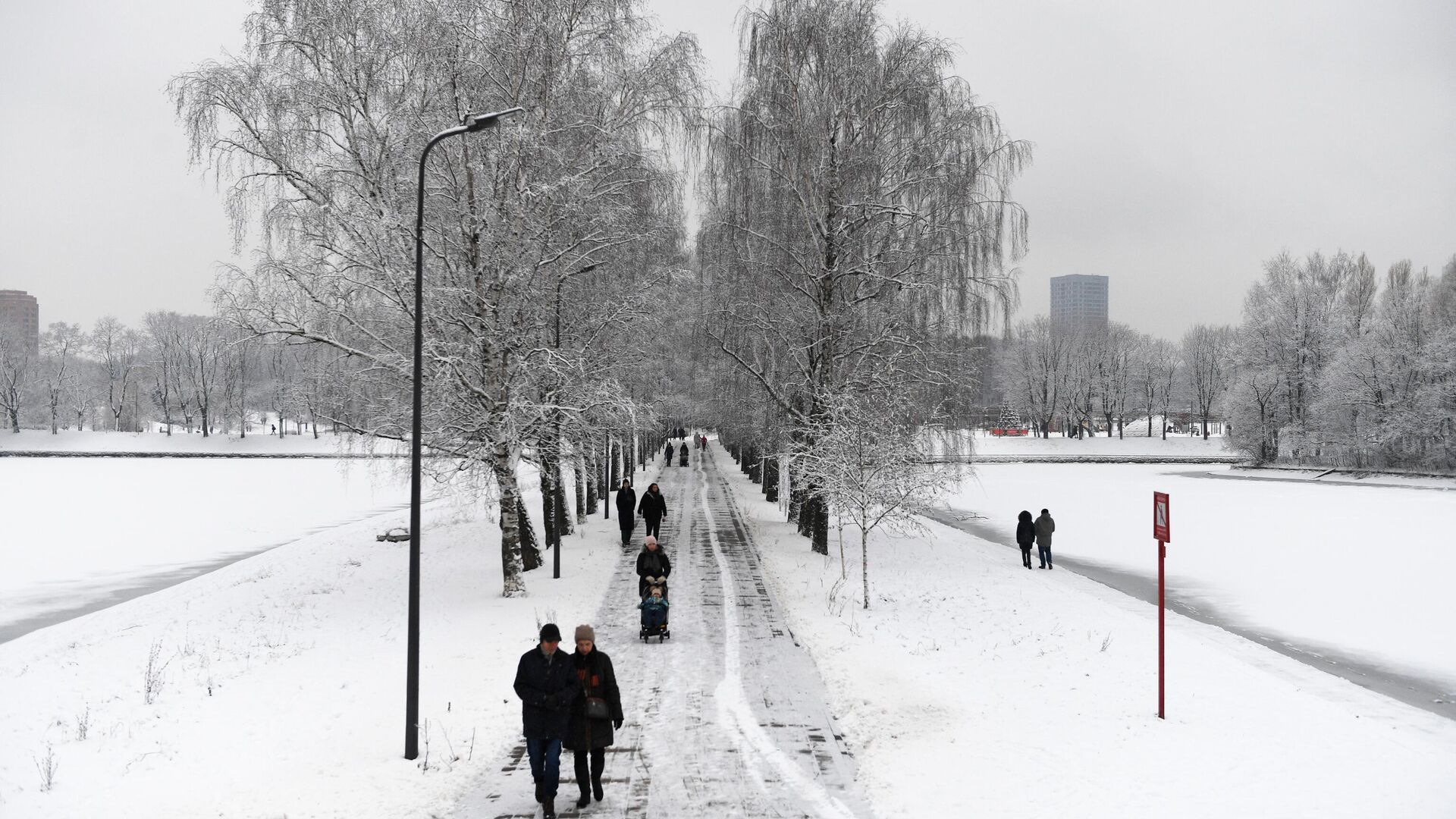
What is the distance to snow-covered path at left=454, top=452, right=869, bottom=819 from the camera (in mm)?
7316

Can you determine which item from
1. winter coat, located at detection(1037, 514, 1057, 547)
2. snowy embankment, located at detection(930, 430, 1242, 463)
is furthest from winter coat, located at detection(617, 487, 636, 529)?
snowy embankment, located at detection(930, 430, 1242, 463)

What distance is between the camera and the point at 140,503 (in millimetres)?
39094

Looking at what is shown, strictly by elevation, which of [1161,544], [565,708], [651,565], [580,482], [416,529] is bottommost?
[565,708]

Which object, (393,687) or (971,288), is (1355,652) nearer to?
(971,288)

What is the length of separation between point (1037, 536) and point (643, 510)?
10.2 metres

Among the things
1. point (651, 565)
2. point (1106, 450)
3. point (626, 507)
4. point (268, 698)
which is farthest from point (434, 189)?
point (1106, 450)

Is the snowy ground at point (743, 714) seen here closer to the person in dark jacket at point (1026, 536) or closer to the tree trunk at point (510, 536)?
the tree trunk at point (510, 536)

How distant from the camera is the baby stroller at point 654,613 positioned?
12.7m

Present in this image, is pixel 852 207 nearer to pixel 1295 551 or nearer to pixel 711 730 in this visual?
pixel 711 730

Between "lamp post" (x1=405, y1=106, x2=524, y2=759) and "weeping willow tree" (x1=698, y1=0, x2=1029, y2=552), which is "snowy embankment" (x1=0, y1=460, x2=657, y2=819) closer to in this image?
"lamp post" (x1=405, y1=106, x2=524, y2=759)

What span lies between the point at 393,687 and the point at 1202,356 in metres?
110

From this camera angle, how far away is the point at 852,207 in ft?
63.8

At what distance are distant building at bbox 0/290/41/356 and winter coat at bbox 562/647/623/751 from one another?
373 ft

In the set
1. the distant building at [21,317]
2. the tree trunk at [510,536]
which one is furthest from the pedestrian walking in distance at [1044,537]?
the distant building at [21,317]
